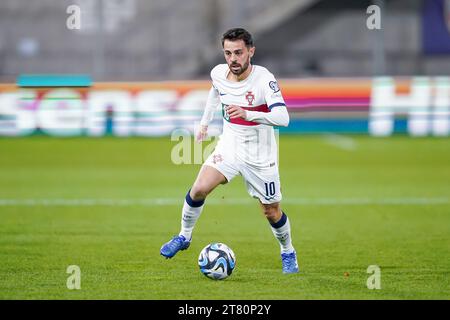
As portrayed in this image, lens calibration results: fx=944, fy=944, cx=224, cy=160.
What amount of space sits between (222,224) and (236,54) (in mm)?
4382

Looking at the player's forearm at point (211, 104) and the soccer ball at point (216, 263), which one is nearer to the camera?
the soccer ball at point (216, 263)

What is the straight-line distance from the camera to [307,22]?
29500 mm

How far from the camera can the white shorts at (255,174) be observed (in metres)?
8.43

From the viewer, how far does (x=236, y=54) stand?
8188 millimetres

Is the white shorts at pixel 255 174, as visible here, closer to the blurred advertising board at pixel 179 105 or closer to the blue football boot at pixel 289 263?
the blue football boot at pixel 289 263

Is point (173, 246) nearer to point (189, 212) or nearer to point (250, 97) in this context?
point (189, 212)

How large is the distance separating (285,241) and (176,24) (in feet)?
66.0

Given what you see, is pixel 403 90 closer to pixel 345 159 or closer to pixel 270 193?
pixel 345 159

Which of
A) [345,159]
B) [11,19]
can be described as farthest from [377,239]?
[11,19]

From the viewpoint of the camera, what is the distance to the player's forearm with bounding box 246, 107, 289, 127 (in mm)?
8078

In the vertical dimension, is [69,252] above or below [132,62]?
below

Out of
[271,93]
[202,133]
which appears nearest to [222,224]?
[202,133]

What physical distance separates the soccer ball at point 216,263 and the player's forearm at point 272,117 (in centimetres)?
122

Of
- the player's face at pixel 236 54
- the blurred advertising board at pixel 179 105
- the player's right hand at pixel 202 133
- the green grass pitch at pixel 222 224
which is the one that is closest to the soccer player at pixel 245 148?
the player's face at pixel 236 54
